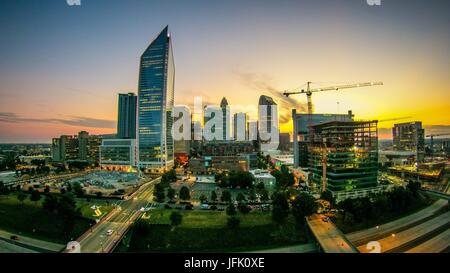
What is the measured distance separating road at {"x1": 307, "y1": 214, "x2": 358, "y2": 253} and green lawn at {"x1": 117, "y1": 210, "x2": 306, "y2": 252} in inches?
16.7

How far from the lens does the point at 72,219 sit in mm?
6016

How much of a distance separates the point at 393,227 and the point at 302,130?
15586 millimetres

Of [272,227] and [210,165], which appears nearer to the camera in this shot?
[272,227]

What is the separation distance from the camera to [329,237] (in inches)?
182

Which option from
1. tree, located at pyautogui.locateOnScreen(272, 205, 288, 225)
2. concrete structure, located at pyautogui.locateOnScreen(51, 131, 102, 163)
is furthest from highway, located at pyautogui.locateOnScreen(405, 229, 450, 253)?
concrete structure, located at pyautogui.locateOnScreen(51, 131, 102, 163)

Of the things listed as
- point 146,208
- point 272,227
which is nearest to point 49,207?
point 146,208

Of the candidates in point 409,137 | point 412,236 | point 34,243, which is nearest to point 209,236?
point 34,243

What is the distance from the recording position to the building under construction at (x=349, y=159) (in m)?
9.24

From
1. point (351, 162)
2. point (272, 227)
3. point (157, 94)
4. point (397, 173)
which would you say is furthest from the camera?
point (157, 94)

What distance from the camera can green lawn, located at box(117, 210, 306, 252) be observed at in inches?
202

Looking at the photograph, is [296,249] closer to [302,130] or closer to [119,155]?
[302,130]

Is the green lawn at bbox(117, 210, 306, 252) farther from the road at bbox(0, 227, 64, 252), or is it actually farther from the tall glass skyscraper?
the tall glass skyscraper
